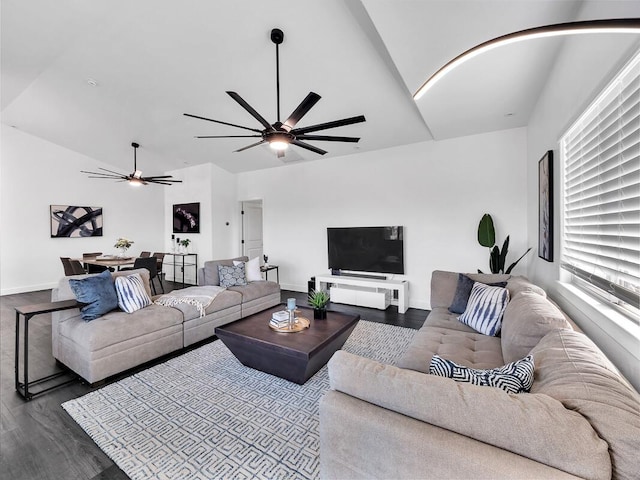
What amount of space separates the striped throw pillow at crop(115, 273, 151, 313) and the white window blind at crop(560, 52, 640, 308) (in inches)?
151

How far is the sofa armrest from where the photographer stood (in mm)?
764

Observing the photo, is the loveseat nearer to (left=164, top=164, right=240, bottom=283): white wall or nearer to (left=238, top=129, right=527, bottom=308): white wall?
(left=238, top=129, right=527, bottom=308): white wall

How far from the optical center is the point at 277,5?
2.50 m

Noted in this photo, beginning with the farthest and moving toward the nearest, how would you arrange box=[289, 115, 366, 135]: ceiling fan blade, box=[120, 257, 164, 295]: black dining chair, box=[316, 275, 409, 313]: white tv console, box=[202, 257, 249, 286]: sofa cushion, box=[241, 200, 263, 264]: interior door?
box=[241, 200, 263, 264]: interior door → box=[120, 257, 164, 295]: black dining chair → box=[316, 275, 409, 313]: white tv console → box=[202, 257, 249, 286]: sofa cushion → box=[289, 115, 366, 135]: ceiling fan blade

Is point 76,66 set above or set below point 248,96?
above

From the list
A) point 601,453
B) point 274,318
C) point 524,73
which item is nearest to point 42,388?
point 274,318

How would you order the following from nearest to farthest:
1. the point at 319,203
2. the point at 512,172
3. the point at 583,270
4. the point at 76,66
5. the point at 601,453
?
the point at 601,453
the point at 583,270
the point at 76,66
the point at 512,172
the point at 319,203

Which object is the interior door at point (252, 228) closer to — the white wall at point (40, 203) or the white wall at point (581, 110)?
the white wall at point (40, 203)

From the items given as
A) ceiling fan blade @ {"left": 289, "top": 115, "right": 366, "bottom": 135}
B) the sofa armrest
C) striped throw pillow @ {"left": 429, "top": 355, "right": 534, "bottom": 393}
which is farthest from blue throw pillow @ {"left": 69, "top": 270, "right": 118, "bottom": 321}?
striped throw pillow @ {"left": 429, "top": 355, "right": 534, "bottom": 393}

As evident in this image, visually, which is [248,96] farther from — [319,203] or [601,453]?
[601,453]

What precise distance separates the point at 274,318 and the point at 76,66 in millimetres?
4126

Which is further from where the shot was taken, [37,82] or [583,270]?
[37,82]

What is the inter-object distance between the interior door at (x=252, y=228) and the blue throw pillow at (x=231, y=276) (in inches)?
113

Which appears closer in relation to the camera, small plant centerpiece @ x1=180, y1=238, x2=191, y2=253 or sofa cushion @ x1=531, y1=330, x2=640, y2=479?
sofa cushion @ x1=531, y1=330, x2=640, y2=479
